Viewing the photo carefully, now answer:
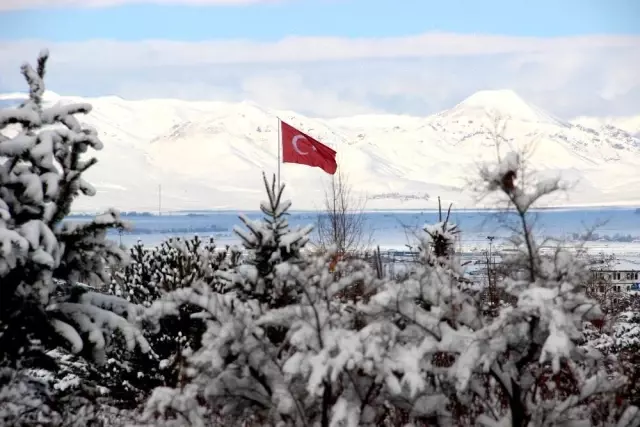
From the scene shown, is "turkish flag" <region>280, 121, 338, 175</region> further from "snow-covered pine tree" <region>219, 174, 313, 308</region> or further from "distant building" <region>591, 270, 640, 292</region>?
"distant building" <region>591, 270, 640, 292</region>

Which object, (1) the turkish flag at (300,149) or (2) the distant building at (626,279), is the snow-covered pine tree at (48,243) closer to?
(1) the turkish flag at (300,149)

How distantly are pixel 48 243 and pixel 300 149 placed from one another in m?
10.7

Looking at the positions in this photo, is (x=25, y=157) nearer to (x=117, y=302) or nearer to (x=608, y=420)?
(x=117, y=302)

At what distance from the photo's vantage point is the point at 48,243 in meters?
9.09

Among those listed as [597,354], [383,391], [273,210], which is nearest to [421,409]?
[383,391]

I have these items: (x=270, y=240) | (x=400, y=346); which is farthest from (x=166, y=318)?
(x=400, y=346)

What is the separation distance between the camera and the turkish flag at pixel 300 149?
1914 centimetres

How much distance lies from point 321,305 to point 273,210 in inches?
232

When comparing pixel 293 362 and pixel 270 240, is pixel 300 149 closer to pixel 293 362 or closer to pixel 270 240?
pixel 270 240

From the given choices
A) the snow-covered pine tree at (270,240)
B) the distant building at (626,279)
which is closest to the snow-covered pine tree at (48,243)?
the snow-covered pine tree at (270,240)

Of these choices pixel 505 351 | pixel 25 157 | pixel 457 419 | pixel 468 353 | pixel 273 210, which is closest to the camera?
pixel 468 353

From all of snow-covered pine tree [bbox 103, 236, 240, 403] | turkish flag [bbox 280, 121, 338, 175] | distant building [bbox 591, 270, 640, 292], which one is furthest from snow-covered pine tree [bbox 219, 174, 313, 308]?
distant building [bbox 591, 270, 640, 292]

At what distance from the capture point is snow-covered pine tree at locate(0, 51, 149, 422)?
362 inches

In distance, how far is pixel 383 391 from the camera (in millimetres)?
7211
